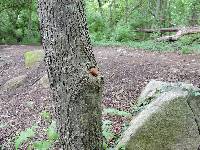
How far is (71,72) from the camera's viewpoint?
3.55 m

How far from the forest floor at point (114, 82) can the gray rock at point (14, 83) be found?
6.0 inches

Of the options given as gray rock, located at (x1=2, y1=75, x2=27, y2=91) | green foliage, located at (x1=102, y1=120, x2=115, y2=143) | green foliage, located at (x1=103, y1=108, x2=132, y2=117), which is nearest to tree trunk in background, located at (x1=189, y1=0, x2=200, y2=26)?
gray rock, located at (x1=2, y1=75, x2=27, y2=91)

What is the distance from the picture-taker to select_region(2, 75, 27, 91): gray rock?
434 inches

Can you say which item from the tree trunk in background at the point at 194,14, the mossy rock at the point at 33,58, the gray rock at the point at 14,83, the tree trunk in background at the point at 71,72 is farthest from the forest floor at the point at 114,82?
the tree trunk in background at the point at 194,14

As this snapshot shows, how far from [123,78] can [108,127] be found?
3.08 m

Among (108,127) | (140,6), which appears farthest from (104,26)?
(108,127)

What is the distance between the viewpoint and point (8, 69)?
43.5 feet

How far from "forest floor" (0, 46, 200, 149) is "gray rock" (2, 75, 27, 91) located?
0.15 metres

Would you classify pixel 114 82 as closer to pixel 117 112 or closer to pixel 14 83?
pixel 117 112

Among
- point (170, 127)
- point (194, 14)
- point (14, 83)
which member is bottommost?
point (14, 83)

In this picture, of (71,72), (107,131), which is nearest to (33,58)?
(107,131)

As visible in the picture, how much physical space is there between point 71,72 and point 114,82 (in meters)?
5.09

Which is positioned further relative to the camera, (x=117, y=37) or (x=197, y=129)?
(x=117, y=37)

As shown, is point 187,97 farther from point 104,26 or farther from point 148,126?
point 104,26
